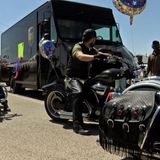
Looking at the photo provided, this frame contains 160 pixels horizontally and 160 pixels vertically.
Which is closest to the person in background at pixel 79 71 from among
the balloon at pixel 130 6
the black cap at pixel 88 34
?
the black cap at pixel 88 34

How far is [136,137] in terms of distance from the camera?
4.15 m

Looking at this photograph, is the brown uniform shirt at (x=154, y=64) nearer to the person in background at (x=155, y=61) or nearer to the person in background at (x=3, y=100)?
the person in background at (x=155, y=61)

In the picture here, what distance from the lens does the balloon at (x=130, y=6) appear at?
581 inches

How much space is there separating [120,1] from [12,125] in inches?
316

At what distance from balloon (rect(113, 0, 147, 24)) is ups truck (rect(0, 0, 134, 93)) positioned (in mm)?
1205

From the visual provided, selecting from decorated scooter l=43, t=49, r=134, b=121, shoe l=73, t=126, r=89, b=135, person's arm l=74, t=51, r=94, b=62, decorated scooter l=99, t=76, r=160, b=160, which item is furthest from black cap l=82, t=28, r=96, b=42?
decorated scooter l=99, t=76, r=160, b=160

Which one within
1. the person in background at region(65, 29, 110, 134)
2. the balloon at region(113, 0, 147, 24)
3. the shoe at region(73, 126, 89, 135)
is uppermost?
the balloon at region(113, 0, 147, 24)

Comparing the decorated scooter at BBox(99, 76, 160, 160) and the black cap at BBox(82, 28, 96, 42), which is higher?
the black cap at BBox(82, 28, 96, 42)

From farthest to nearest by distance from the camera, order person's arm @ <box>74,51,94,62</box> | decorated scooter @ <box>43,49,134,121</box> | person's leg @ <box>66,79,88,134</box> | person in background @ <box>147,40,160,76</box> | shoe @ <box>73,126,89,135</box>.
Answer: person in background @ <box>147,40,160,76</box>, person's leg @ <box>66,79,88,134</box>, shoe @ <box>73,126,89,135</box>, person's arm @ <box>74,51,94,62</box>, decorated scooter @ <box>43,49,134,121</box>

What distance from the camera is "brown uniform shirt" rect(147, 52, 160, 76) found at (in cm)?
1048

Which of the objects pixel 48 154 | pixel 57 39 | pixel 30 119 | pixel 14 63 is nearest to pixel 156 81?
pixel 48 154

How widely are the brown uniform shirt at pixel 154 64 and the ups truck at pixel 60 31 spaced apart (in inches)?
34.7

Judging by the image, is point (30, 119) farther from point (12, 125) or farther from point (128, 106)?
point (128, 106)

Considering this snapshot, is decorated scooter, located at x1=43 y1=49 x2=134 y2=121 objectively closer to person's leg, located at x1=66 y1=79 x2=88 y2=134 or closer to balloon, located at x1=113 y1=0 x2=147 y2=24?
person's leg, located at x1=66 y1=79 x2=88 y2=134
